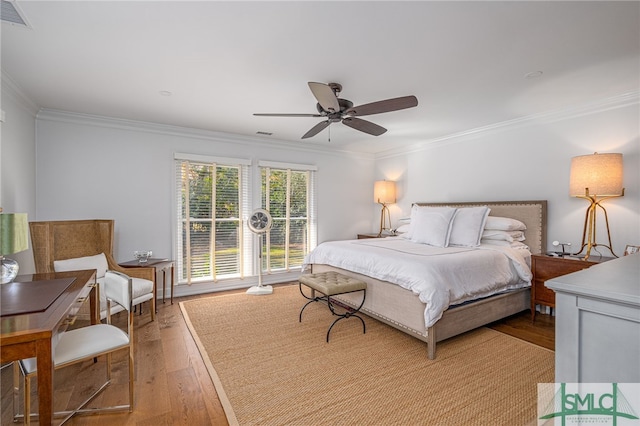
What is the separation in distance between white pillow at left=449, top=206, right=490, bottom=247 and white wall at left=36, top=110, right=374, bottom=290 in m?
3.08

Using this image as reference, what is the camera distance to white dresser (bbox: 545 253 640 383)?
3.17ft

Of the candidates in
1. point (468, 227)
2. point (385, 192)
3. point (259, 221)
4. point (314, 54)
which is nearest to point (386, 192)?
point (385, 192)

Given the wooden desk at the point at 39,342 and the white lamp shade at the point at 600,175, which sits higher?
the white lamp shade at the point at 600,175

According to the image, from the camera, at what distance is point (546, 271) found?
305cm

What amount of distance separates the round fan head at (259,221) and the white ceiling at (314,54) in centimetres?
154

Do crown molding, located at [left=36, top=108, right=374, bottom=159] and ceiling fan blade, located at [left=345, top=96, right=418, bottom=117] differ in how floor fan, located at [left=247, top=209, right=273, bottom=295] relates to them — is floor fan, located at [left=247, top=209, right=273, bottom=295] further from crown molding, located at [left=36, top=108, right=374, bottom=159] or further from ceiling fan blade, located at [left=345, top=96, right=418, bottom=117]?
ceiling fan blade, located at [left=345, top=96, right=418, bottom=117]

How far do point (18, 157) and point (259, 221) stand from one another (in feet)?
A: 8.77

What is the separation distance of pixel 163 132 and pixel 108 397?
11.1 ft

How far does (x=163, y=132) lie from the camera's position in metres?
4.16

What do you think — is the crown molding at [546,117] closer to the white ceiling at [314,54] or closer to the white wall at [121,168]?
the white ceiling at [314,54]

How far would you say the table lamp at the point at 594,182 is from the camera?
281cm

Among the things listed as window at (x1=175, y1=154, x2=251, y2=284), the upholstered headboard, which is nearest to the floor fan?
window at (x1=175, y1=154, x2=251, y2=284)

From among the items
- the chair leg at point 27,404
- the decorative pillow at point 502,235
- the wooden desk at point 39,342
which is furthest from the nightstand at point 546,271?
the chair leg at point 27,404

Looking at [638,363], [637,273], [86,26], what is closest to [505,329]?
[637,273]
